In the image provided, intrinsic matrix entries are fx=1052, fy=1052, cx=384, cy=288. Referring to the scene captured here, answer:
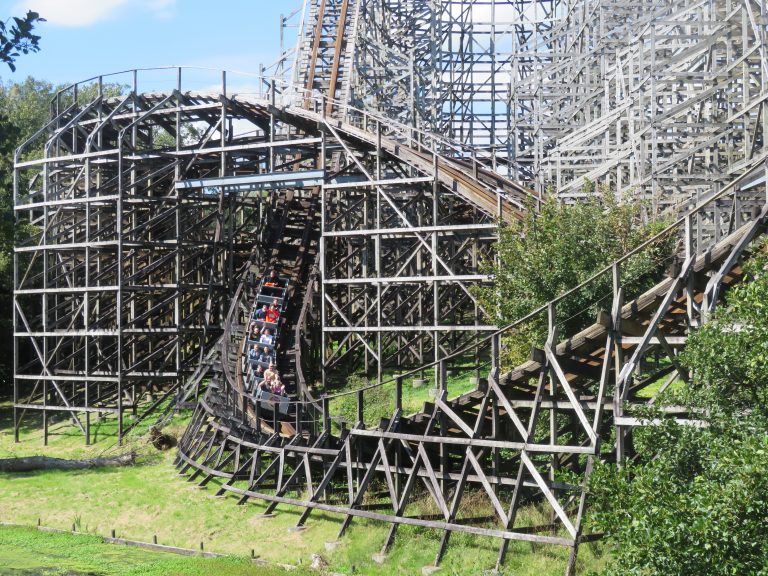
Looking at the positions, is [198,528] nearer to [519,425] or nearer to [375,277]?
[519,425]

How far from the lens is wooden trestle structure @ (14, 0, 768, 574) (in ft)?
50.9

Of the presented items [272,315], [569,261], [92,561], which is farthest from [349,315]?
[92,561]

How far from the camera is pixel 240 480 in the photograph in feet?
66.7

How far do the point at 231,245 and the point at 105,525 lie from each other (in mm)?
12436

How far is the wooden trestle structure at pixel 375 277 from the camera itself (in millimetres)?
15508

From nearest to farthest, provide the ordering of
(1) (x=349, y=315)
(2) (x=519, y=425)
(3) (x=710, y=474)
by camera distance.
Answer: (3) (x=710, y=474)
(2) (x=519, y=425)
(1) (x=349, y=315)

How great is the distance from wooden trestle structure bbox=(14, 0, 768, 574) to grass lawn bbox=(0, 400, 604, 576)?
0.34 metres

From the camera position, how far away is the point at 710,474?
10.5 m

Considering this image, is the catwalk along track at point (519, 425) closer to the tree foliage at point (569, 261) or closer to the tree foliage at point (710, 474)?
the tree foliage at point (569, 261)

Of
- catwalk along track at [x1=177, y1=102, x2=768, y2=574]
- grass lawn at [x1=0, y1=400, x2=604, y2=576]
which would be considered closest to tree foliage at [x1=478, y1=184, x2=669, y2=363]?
catwalk along track at [x1=177, y1=102, x2=768, y2=574]

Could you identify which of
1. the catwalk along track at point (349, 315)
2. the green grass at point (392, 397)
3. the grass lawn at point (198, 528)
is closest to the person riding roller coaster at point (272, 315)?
the catwalk along track at point (349, 315)

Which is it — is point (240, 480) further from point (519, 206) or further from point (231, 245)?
point (231, 245)

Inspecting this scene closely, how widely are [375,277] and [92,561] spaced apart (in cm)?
1099

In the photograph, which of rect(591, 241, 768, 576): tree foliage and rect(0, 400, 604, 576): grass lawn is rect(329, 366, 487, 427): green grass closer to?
rect(0, 400, 604, 576): grass lawn
